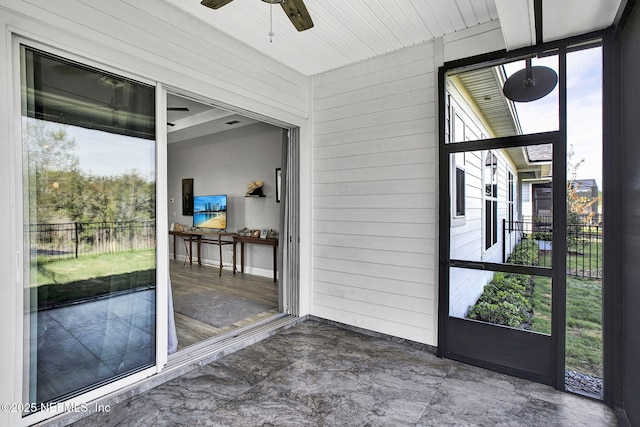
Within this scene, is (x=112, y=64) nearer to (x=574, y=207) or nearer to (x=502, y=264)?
(x=502, y=264)

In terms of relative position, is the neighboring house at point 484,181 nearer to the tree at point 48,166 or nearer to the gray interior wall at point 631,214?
the gray interior wall at point 631,214

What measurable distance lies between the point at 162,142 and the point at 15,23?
1.03m

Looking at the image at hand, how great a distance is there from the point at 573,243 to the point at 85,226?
357 centimetres

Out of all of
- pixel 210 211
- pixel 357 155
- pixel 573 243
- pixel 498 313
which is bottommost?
pixel 498 313

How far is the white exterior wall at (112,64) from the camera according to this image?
72.6 inches

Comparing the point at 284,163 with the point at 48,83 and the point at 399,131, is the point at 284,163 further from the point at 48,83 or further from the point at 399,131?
the point at 48,83

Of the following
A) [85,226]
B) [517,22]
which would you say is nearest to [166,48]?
[85,226]

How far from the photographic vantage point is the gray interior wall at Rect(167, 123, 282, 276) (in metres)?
6.21

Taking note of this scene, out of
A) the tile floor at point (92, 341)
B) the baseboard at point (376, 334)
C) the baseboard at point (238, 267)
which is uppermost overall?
the tile floor at point (92, 341)

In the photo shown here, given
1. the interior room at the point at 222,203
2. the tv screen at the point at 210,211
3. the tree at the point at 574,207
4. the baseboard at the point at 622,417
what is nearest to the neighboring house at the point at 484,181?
→ the tree at the point at 574,207

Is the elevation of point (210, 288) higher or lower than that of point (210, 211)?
lower

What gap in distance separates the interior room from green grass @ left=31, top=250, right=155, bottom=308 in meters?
1.69

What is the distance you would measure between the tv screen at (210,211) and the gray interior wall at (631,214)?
20.3 ft

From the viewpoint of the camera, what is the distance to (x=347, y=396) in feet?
7.95
